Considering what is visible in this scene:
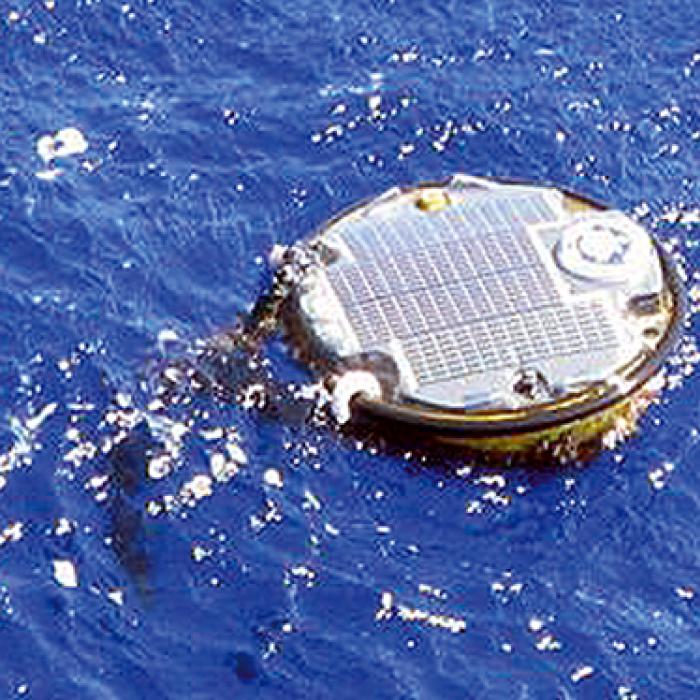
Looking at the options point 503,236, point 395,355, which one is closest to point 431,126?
point 503,236

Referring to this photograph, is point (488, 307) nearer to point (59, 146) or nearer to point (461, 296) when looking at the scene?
point (461, 296)

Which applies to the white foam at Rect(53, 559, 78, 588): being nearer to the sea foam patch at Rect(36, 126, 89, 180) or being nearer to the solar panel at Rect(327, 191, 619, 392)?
the solar panel at Rect(327, 191, 619, 392)

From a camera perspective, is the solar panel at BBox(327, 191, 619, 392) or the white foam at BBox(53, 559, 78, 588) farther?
the solar panel at BBox(327, 191, 619, 392)

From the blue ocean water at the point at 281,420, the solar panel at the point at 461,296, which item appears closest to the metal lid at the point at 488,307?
the solar panel at the point at 461,296

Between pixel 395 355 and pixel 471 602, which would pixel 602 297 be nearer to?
pixel 395 355

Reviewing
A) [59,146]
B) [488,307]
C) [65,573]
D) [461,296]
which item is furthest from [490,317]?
[59,146]

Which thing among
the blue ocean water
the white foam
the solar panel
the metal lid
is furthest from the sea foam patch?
the white foam
